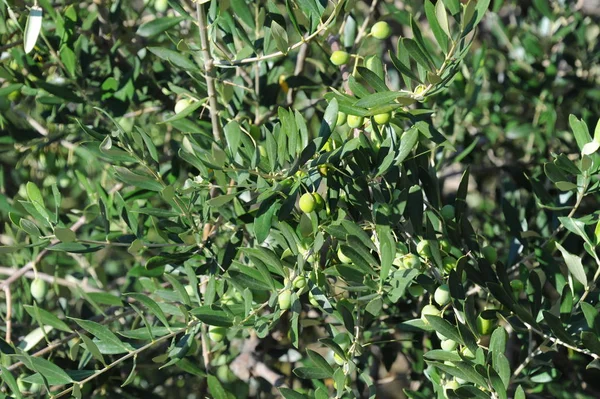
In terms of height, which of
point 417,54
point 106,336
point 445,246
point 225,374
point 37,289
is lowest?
point 225,374

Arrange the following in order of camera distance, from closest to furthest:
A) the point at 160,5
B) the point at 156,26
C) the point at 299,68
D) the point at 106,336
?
the point at 106,336 → the point at 156,26 → the point at 299,68 → the point at 160,5

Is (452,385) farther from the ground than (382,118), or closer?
closer

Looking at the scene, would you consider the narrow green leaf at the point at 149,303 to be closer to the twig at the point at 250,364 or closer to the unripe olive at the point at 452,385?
the unripe olive at the point at 452,385

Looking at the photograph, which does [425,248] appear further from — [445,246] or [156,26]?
[156,26]

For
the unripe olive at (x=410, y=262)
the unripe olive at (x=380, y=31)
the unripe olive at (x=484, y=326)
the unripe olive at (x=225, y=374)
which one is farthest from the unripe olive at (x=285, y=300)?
the unripe olive at (x=225, y=374)

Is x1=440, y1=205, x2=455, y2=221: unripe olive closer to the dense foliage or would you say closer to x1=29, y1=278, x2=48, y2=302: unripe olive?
the dense foliage

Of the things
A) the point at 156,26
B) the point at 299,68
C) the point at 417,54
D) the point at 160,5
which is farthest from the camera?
the point at 160,5

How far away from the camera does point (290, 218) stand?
845 mm

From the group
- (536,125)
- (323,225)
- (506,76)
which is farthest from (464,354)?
(506,76)

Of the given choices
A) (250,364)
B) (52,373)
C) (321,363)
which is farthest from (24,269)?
(321,363)

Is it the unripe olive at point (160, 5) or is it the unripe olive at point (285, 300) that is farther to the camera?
the unripe olive at point (160, 5)

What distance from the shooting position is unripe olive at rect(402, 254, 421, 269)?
0.80 meters

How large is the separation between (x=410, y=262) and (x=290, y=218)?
14cm

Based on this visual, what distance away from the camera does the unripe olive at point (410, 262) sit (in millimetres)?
795
